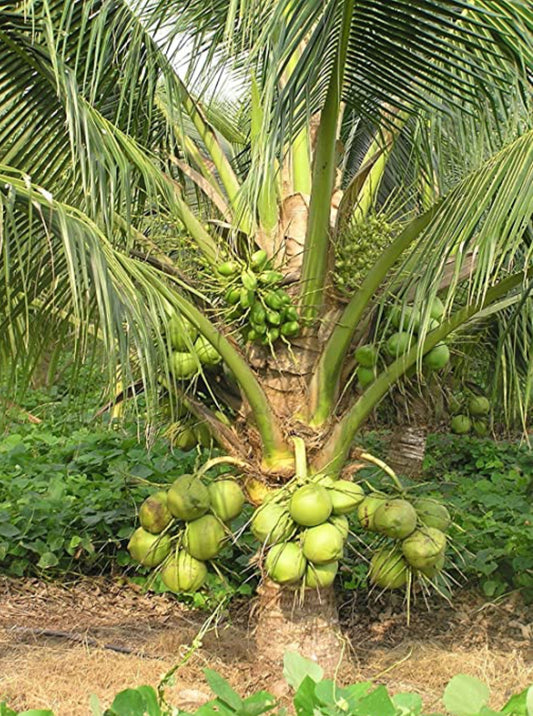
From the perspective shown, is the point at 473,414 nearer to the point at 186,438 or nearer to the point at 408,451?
the point at 408,451

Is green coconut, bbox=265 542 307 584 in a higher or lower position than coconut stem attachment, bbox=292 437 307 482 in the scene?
lower

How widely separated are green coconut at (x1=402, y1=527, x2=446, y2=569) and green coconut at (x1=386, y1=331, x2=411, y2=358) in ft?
2.12

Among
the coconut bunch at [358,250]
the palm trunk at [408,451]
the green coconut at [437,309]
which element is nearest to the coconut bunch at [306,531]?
the green coconut at [437,309]

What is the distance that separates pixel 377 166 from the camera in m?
3.73

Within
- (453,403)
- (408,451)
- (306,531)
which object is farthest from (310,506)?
(408,451)

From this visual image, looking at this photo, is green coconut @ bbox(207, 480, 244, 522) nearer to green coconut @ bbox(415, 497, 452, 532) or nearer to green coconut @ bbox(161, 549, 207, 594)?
green coconut @ bbox(161, 549, 207, 594)

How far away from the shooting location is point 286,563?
2.90 metres

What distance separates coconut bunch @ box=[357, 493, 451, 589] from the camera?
307 cm

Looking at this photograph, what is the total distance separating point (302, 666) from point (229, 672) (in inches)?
80.5

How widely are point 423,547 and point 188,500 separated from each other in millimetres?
841

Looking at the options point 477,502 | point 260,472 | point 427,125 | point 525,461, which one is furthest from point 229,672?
point 525,461

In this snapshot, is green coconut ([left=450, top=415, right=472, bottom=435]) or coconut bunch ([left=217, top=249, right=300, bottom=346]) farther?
green coconut ([left=450, top=415, right=472, bottom=435])

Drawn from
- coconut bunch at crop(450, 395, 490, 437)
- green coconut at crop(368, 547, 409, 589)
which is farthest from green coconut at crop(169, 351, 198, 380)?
coconut bunch at crop(450, 395, 490, 437)

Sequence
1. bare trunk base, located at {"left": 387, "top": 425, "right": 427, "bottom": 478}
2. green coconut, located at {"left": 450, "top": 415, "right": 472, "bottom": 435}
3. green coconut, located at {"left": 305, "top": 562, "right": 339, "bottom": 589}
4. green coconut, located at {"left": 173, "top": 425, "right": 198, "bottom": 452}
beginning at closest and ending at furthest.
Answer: green coconut, located at {"left": 305, "top": 562, "right": 339, "bottom": 589}, green coconut, located at {"left": 173, "top": 425, "right": 198, "bottom": 452}, green coconut, located at {"left": 450, "top": 415, "right": 472, "bottom": 435}, bare trunk base, located at {"left": 387, "top": 425, "right": 427, "bottom": 478}
